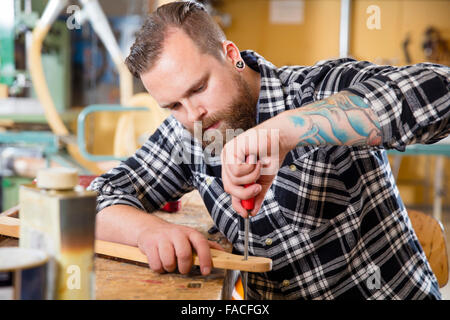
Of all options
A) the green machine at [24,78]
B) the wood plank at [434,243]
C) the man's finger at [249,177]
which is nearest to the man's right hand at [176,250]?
the man's finger at [249,177]

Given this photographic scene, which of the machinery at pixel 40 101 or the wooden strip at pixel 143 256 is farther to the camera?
the machinery at pixel 40 101

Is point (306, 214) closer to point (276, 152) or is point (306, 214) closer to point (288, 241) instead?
point (288, 241)

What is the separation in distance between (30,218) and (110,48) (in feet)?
10.1

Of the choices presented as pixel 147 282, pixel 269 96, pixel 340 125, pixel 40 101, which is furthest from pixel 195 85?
pixel 40 101

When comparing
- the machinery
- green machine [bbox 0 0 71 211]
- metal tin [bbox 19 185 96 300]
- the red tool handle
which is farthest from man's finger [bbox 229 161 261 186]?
green machine [bbox 0 0 71 211]

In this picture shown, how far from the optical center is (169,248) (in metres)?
0.81

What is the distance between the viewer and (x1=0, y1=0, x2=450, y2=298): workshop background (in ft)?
10.9

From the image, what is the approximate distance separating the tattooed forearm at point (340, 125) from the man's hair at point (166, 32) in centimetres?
42

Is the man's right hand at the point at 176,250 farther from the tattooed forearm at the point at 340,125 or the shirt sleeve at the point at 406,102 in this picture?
the shirt sleeve at the point at 406,102

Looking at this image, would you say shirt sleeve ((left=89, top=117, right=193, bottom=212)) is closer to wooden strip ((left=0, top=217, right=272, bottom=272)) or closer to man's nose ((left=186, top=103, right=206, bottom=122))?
man's nose ((left=186, top=103, right=206, bottom=122))

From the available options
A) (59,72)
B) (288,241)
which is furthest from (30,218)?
(59,72)

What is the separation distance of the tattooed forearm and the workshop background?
1861 millimetres

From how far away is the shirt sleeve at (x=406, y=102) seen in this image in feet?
2.74

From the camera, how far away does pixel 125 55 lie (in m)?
3.91
